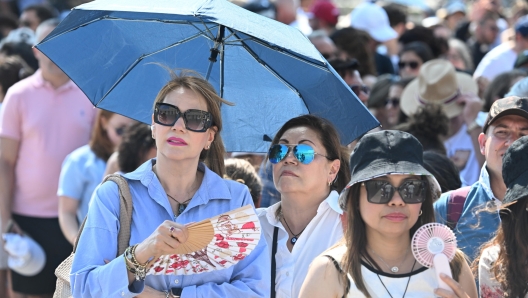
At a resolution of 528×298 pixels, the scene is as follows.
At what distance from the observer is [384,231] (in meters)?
3.15

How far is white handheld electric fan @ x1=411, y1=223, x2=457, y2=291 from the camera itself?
2910 mm

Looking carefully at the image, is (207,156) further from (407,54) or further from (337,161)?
(407,54)

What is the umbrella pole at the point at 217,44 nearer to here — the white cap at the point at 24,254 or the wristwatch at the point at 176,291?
the wristwatch at the point at 176,291

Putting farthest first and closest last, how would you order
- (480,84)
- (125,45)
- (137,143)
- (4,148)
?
(480,84) → (4,148) → (137,143) → (125,45)

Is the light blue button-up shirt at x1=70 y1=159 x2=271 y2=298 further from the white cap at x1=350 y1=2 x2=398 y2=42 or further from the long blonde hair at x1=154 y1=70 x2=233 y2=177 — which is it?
the white cap at x1=350 y1=2 x2=398 y2=42

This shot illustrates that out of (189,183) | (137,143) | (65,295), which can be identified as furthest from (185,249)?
(137,143)

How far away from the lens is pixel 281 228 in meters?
4.05

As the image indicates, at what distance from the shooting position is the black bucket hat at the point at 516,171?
126 inches

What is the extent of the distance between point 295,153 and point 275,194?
103 cm

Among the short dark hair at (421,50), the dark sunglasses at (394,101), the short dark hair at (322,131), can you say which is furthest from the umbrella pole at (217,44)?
the short dark hair at (421,50)

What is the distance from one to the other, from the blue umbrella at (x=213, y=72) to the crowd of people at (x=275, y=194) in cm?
22

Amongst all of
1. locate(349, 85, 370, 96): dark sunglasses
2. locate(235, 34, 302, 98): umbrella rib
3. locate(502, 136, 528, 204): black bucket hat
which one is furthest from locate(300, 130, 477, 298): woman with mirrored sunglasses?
locate(349, 85, 370, 96): dark sunglasses

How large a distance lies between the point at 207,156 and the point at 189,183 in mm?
384

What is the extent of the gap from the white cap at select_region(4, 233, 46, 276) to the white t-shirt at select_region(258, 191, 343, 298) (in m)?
2.76
